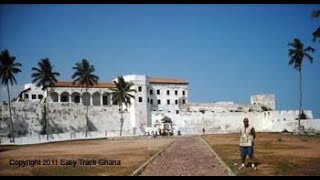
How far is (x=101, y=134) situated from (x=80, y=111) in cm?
536

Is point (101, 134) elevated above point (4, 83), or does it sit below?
below

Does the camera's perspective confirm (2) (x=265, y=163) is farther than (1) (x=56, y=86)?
No

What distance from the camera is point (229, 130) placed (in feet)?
237

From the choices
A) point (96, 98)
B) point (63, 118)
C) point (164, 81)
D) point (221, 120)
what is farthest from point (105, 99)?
point (221, 120)

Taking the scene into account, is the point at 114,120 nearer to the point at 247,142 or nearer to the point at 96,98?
the point at 96,98

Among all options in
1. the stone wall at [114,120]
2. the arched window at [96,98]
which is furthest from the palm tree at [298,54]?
the arched window at [96,98]

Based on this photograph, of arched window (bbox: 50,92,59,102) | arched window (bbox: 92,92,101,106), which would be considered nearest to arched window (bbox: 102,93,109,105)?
arched window (bbox: 92,92,101,106)

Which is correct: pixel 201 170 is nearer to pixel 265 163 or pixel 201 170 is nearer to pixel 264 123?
pixel 265 163

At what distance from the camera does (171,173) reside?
44.7ft

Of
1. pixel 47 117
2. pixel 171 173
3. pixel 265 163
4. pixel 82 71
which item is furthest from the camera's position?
pixel 82 71

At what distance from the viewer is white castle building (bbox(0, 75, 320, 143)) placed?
192ft

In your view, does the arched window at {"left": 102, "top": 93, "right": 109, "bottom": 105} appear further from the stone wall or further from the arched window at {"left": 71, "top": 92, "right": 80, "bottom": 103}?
the stone wall
